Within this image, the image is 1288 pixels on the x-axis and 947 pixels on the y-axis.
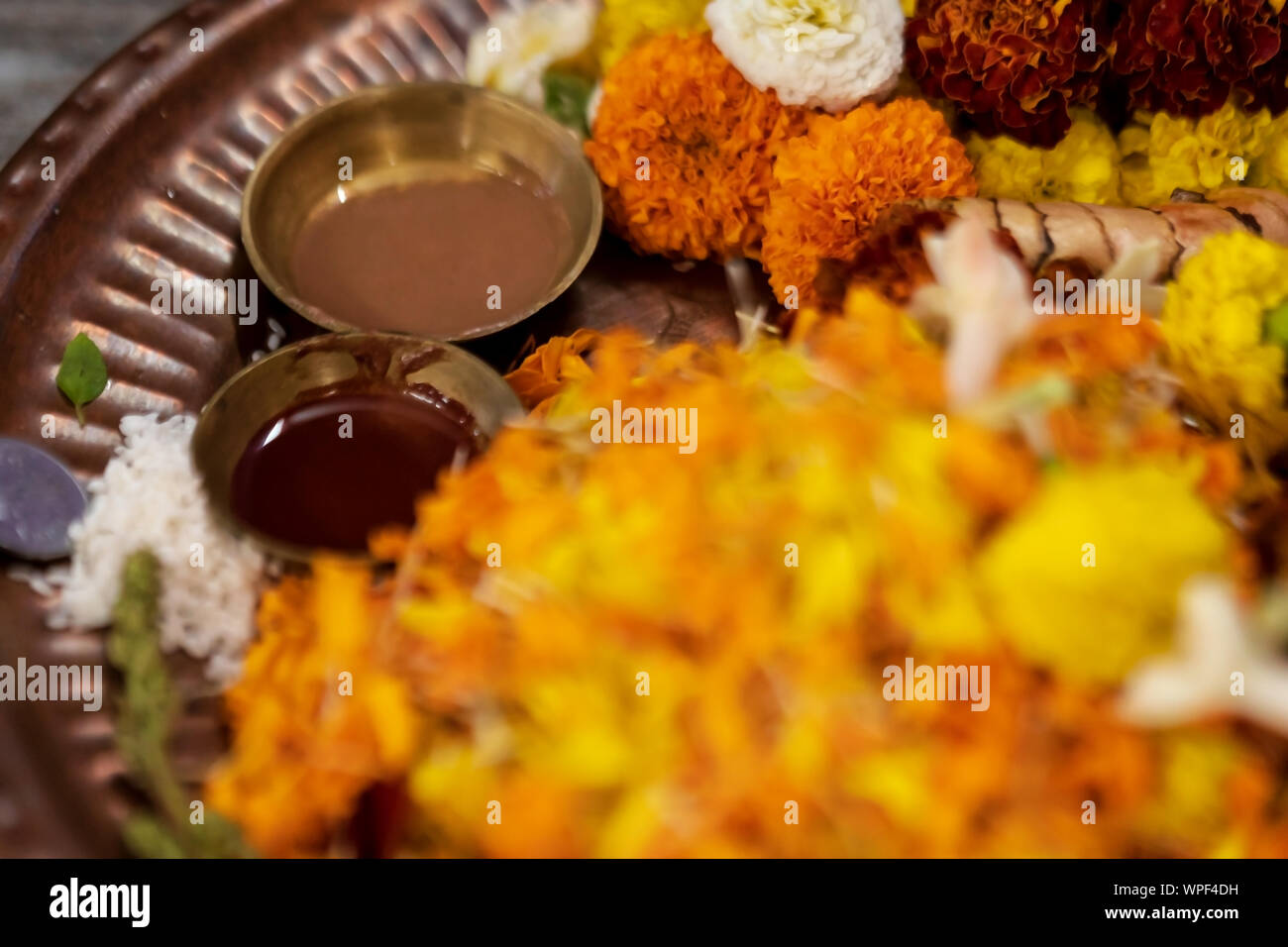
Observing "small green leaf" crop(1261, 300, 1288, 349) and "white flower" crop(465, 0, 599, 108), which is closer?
"small green leaf" crop(1261, 300, 1288, 349)

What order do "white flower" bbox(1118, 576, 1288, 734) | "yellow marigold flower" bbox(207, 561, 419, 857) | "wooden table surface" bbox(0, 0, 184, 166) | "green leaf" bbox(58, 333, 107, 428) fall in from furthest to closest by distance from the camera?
"wooden table surface" bbox(0, 0, 184, 166) → "green leaf" bbox(58, 333, 107, 428) → "yellow marigold flower" bbox(207, 561, 419, 857) → "white flower" bbox(1118, 576, 1288, 734)

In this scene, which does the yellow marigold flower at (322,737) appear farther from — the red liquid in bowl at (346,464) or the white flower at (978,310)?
the white flower at (978,310)

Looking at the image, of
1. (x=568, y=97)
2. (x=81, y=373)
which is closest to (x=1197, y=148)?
(x=568, y=97)

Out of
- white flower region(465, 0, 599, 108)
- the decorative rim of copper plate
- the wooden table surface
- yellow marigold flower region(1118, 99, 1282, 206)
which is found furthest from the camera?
the wooden table surface

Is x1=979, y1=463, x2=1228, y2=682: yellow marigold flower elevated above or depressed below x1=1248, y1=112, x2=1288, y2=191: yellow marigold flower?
below

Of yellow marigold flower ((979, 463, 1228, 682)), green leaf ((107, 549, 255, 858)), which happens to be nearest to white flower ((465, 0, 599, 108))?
green leaf ((107, 549, 255, 858))

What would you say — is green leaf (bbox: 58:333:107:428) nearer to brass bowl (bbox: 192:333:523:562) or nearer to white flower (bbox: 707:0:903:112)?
brass bowl (bbox: 192:333:523:562)
